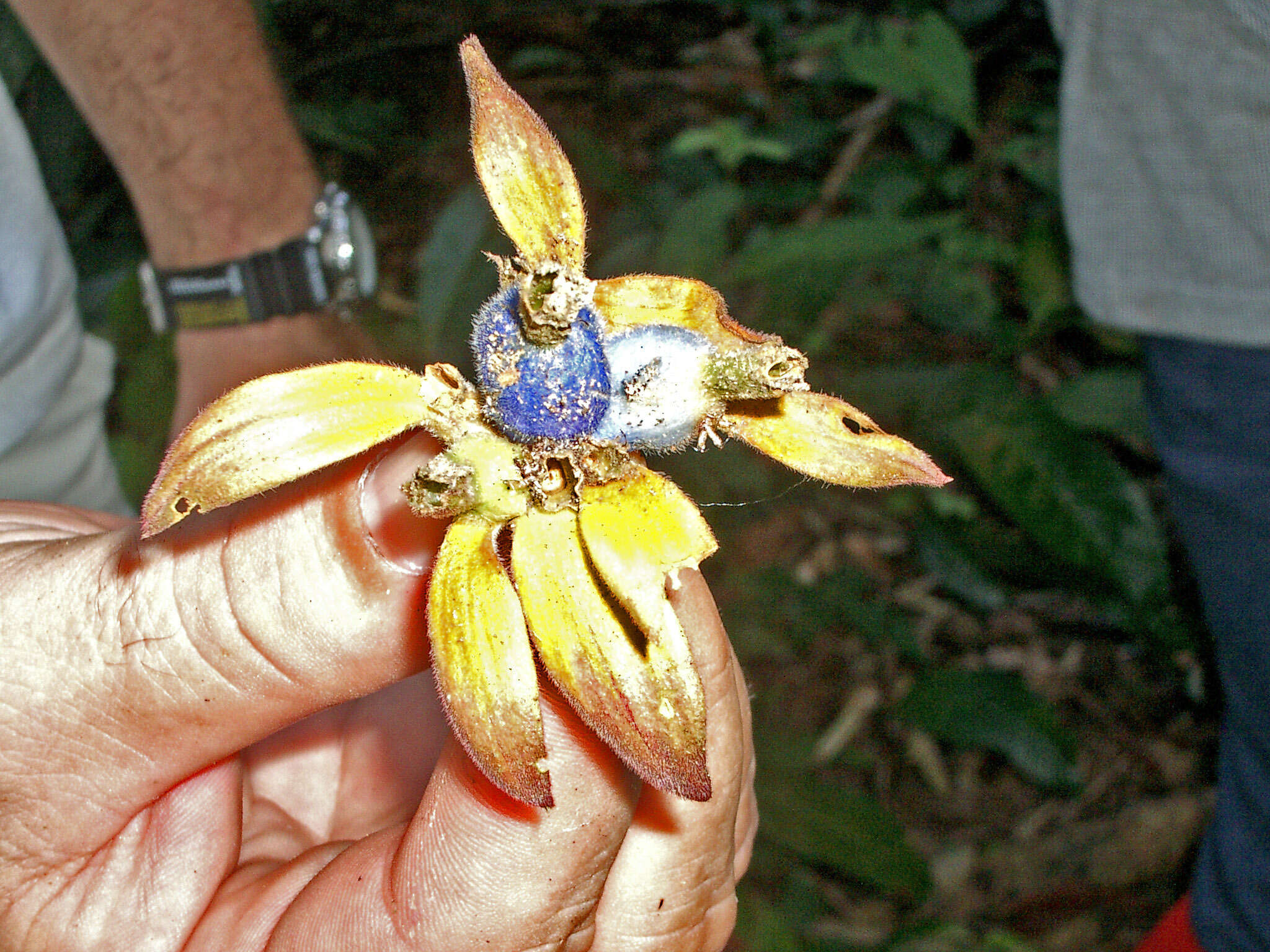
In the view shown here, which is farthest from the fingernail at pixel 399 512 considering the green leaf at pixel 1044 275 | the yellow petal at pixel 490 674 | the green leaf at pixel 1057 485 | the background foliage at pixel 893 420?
the green leaf at pixel 1044 275

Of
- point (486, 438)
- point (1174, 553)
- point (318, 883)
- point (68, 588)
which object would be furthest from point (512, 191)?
point (1174, 553)

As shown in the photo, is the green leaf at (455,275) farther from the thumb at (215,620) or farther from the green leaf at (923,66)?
the thumb at (215,620)

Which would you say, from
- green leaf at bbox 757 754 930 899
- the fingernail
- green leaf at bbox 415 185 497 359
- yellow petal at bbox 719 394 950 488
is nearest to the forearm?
green leaf at bbox 415 185 497 359

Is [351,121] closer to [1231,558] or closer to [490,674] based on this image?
[1231,558]

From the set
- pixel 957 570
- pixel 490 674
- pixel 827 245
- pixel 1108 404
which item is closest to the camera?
pixel 490 674

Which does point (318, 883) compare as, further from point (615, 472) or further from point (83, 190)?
point (83, 190)

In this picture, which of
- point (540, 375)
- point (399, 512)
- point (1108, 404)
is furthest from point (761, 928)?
point (540, 375)

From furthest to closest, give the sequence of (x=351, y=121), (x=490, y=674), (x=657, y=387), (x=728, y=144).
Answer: (x=351, y=121) < (x=728, y=144) < (x=657, y=387) < (x=490, y=674)

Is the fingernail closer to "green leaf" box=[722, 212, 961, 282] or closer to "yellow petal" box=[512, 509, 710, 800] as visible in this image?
"yellow petal" box=[512, 509, 710, 800]
